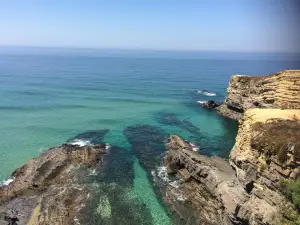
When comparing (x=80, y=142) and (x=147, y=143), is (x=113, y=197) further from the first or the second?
(x=80, y=142)

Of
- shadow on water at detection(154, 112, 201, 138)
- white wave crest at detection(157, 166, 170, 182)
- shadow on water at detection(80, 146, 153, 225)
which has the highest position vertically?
shadow on water at detection(154, 112, 201, 138)

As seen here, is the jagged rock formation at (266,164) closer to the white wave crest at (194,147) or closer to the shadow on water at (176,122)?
the white wave crest at (194,147)

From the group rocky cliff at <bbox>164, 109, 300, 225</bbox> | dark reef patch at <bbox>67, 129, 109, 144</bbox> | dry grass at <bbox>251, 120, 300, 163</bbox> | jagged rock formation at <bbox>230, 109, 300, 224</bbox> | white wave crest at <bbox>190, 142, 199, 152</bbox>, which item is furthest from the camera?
dark reef patch at <bbox>67, 129, 109, 144</bbox>

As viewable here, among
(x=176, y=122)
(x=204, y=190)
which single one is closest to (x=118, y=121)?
(x=176, y=122)

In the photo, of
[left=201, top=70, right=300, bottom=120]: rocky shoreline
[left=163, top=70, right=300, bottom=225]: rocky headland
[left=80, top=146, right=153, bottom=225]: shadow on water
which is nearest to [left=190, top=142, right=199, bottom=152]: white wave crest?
[left=163, top=70, right=300, bottom=225]: rocky headland

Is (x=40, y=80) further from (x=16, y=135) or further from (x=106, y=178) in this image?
(x=106, y=178)

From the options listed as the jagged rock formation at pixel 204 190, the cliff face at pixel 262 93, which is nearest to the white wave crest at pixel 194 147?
the jagged rock formation at pixel 204 190

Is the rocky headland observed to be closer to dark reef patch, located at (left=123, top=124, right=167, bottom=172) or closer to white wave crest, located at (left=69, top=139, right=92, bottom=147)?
dark reef patch, located at (left=123, top=124, right=167, bottom=172)
